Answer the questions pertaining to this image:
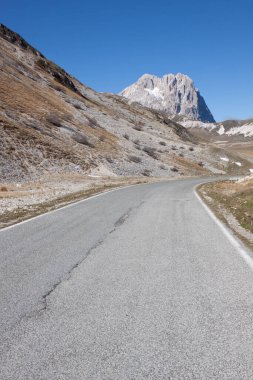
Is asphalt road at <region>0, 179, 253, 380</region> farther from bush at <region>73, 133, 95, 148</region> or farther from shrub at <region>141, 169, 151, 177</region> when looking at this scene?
bush at <region>73, 133, 95, 148</region>

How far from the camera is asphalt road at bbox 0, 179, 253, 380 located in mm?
3680

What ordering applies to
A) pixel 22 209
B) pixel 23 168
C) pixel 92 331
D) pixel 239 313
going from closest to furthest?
pixel 92 331 → pixel 239 313 → pixel 22 209 → pixel 23 168

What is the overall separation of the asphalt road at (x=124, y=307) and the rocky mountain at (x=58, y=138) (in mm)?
22701

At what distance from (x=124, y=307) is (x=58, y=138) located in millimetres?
41933

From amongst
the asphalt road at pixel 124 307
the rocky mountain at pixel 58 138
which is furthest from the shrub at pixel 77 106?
the asphalt road at pixel 124 307

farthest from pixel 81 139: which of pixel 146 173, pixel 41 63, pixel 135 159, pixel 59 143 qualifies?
pixel 41 63

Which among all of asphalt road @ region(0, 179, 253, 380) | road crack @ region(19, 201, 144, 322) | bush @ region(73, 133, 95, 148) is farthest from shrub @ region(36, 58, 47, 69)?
asphalt road @ region(0, 179, 253, 380)

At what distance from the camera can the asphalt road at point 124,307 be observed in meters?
3.68

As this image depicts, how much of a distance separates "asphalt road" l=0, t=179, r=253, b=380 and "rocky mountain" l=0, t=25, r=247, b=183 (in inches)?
894

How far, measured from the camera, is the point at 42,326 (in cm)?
450

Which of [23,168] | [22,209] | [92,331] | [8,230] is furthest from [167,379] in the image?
[23,168]

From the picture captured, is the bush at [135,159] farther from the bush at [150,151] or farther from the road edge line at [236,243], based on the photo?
the road edge line at [236,243]

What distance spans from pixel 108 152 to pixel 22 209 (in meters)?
35.9

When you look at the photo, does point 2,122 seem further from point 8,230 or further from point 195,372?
point 195,372
